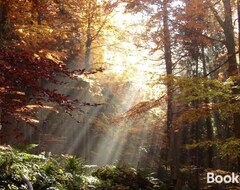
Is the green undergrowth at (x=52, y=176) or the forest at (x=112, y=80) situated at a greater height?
the forest at (x=112, y=80)

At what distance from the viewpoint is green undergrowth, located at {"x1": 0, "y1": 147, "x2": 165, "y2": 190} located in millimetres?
7636

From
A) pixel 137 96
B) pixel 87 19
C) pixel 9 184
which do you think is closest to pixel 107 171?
pixel 9 184

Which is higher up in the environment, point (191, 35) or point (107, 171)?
point (191, 35)

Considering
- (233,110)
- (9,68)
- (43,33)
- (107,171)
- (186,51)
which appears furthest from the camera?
(186,51)

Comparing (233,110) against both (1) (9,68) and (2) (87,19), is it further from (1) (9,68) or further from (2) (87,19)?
(2) (87,19)

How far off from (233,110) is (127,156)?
27919 mm

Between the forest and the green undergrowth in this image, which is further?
the green undergrowth

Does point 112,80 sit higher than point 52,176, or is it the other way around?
point 112,80

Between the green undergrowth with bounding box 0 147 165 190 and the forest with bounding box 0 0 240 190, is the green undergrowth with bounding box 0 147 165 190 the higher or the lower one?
the lower one

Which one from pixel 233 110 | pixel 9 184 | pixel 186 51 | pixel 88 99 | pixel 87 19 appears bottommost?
pixel 9 184

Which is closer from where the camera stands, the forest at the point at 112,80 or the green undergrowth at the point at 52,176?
the forest at the point at 112,80

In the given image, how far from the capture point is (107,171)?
12719mm

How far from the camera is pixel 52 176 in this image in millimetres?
8758

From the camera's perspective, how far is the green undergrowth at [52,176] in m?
7.64
